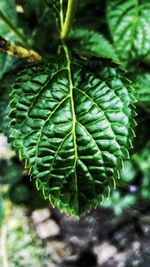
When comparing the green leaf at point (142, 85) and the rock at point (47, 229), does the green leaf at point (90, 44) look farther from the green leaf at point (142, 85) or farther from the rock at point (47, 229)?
the rock at point (47, 229)

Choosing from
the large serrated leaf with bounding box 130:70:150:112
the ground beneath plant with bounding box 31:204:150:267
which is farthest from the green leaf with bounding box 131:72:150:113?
the ground beneath plant with bounding box 31:204:150:267

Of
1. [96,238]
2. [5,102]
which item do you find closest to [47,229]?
[96,238]

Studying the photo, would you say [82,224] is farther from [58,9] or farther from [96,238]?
[58,9]

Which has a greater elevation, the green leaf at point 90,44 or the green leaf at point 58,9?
the green leaf at point 58,9

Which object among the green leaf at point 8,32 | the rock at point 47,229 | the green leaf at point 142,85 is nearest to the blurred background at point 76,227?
the rock at point 47,229

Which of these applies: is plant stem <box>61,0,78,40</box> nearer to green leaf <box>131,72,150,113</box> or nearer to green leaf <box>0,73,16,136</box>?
green leaf <box>0,73,16,136</box>

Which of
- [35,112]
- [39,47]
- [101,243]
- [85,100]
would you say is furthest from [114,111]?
[101,243]
